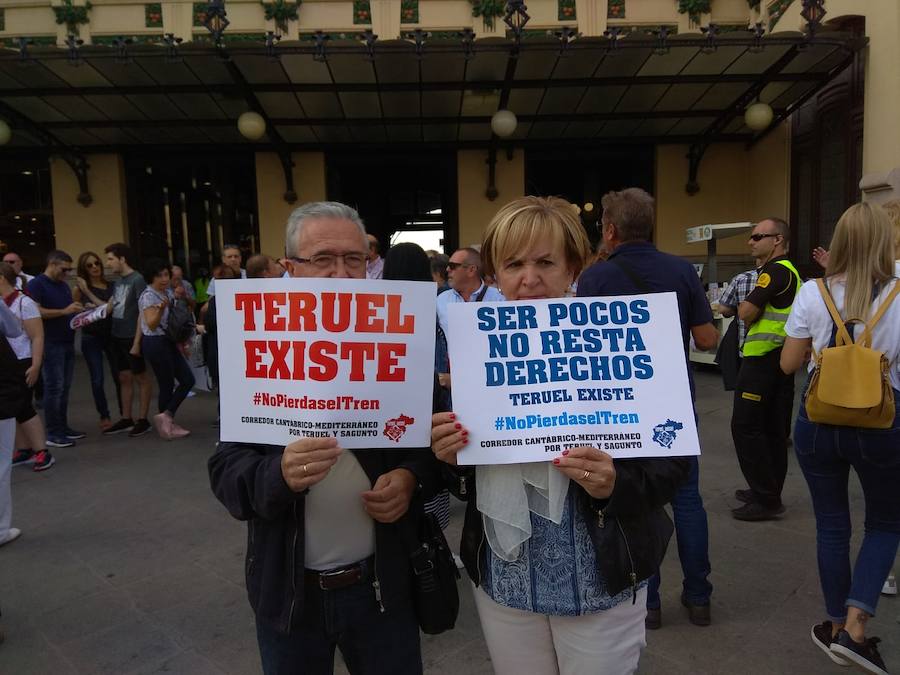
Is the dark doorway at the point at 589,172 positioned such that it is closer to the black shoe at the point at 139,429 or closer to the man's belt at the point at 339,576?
the black shoe at the point at 139,429

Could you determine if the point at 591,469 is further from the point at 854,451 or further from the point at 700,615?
the point at 700,615

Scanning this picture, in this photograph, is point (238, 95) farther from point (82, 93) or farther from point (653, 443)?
point (653, 443)

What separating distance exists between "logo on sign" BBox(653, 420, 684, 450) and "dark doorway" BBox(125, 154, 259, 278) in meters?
12.4

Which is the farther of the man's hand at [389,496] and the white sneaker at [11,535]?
the white sneaker at [11,535]

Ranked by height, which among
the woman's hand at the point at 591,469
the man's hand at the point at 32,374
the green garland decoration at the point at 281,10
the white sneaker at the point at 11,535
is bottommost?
the white sneaker at the point at 11,535

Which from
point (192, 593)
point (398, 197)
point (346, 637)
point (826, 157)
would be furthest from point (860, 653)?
point (398, 197)

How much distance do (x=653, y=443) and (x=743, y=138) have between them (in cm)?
1275

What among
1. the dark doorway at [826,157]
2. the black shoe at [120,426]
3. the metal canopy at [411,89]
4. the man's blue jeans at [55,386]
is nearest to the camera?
the man's blue jeans at [55,386]

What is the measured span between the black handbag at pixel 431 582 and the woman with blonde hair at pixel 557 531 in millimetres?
120

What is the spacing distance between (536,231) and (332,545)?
3.17 ft

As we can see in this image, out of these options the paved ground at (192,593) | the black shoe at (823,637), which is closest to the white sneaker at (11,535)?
the paved ground at (192,593)

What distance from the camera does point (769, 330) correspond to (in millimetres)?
3795

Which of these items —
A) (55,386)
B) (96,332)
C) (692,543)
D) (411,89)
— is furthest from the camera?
(411,89)

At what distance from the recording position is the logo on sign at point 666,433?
1.41m
